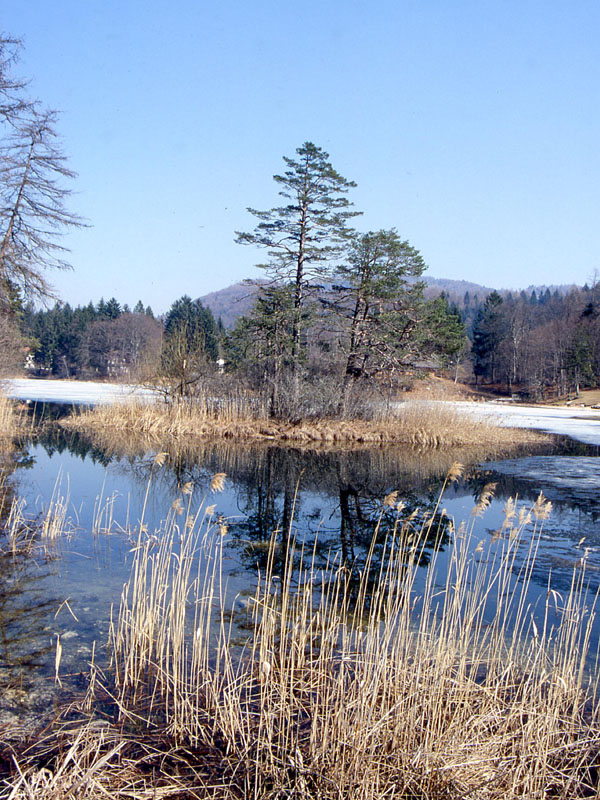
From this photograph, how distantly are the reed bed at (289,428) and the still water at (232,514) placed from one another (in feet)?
6.56

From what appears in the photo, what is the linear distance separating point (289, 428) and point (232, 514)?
1198 cm

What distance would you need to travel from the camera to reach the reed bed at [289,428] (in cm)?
2192

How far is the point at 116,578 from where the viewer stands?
698 centimetres

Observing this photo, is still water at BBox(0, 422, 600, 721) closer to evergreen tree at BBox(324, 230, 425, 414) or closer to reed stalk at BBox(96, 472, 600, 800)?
reed stalk at BBox(96, 472, 600, 800)

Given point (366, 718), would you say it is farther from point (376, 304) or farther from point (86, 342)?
point (86, 342)

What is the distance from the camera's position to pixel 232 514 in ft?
35.1

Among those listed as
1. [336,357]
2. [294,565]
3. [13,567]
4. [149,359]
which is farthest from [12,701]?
[336,357]

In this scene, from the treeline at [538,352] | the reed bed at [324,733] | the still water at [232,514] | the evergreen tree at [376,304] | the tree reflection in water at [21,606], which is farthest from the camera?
the treeline at [538,352]

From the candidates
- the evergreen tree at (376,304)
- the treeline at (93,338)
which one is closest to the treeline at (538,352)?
the treeline at (93,338)

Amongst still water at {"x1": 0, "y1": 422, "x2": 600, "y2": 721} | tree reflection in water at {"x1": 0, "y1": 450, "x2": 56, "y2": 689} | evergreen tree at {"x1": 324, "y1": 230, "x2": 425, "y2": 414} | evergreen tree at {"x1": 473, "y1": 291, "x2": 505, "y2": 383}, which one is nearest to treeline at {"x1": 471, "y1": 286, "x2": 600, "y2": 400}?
evergreen tree at {"x1": 473, "y1": 291, "x2": 505, "y2": 383}

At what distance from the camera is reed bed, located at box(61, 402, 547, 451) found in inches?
863

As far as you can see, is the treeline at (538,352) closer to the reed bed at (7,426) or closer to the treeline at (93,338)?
the treeline at (93,338)

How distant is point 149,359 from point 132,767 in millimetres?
20546

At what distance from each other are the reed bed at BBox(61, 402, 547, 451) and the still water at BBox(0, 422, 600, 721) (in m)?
2.00
